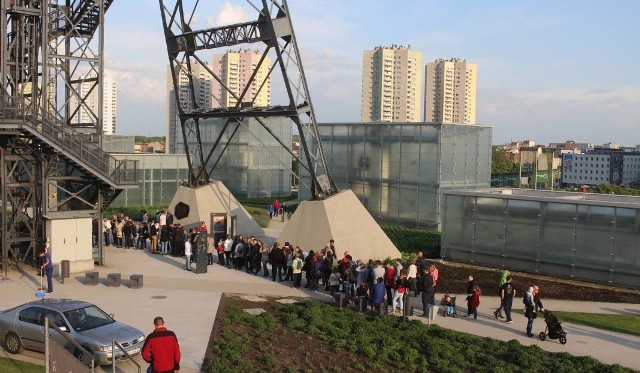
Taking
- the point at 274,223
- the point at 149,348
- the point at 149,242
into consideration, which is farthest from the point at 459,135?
the point at 149,348

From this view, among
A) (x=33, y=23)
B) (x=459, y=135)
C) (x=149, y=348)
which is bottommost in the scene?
(x=149, y=348)

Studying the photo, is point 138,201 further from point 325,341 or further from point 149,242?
point 325,341

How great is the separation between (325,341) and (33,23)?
1793 cm

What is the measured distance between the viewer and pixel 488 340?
16.9 meters

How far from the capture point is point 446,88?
190375 millimetres

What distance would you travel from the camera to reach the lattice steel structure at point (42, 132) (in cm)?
2409

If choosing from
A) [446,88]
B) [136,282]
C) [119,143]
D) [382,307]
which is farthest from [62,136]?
[446,88]

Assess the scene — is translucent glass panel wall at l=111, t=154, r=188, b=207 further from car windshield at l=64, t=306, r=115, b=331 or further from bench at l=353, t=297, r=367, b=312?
car windshield at l=64, t=306, r=115, b=331

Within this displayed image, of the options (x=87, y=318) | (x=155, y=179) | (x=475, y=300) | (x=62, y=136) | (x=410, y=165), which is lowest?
(x=475, y=300)

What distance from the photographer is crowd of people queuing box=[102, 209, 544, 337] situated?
19.6 meters

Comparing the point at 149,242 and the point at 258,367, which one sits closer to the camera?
the point at 258,367

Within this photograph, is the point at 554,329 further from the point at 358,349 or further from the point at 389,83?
the point at 389,83

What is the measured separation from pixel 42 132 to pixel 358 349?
568 inches

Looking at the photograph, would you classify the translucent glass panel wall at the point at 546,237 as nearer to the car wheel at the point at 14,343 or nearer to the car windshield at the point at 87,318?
the car windshield at the point at 87,318
